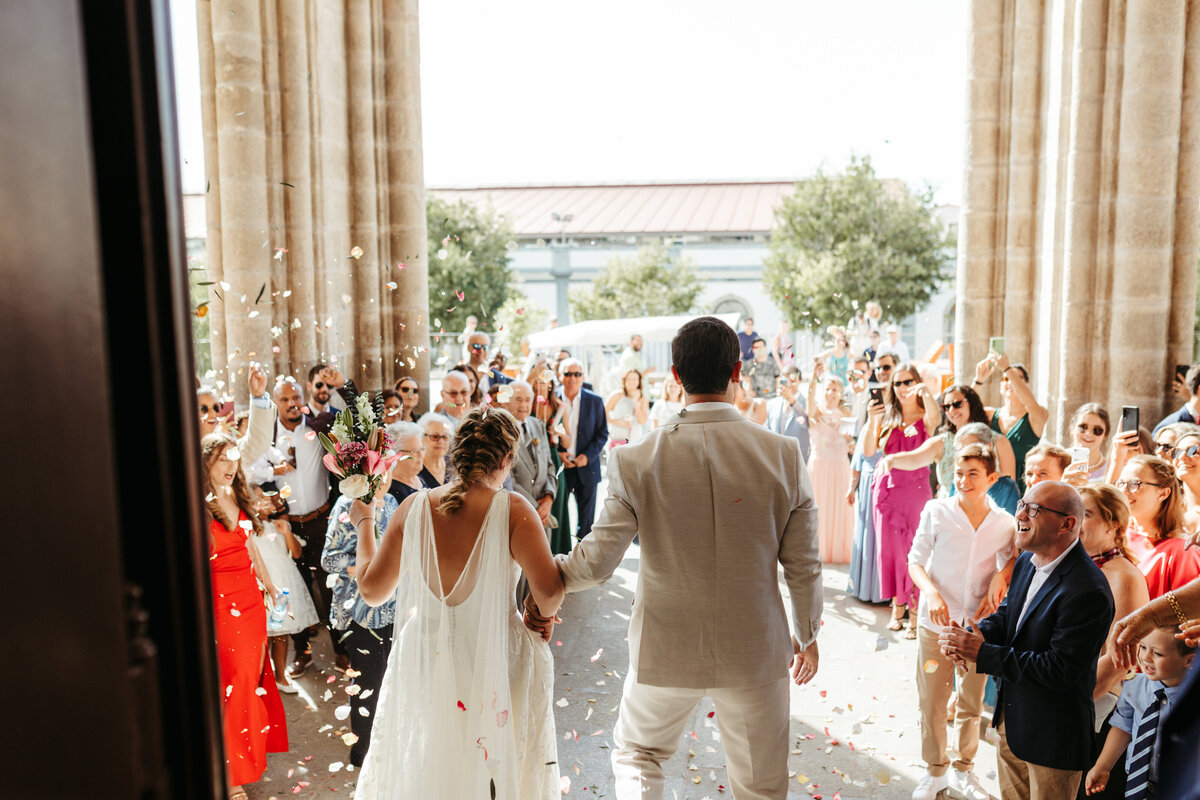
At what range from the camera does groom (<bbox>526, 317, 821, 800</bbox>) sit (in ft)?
8.21

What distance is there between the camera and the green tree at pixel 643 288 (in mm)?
30734

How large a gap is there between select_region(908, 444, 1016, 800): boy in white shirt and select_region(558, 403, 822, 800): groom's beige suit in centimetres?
111

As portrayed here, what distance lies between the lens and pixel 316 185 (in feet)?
19.3

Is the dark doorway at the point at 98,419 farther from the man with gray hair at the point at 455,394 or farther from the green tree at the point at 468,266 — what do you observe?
the green tree at the point at 468,266

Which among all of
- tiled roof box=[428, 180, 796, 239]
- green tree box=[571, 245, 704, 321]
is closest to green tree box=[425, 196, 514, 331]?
green tree box=[571, 245, 704, 321]

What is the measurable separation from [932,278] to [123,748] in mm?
28589

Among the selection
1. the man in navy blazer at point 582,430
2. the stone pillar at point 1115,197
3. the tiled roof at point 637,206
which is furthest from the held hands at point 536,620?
the tiled roof at point 637,206

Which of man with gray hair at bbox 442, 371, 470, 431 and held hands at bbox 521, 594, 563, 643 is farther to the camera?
man with gray hair at bbox 442, 371, 470, 431

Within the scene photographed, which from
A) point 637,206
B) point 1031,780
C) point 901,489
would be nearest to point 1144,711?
point 1031,780

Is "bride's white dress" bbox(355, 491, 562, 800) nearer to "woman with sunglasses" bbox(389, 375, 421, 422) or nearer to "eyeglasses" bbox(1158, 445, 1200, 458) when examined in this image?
"eyeglasses" bbox(1158, 445, 1200, 458)

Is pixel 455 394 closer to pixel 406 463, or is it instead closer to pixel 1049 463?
pixel 406 463

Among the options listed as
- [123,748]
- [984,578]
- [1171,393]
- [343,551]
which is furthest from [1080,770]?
[1171,393]

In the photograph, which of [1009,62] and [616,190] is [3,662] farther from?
[616,190]

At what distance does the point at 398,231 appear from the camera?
6.69 metres
